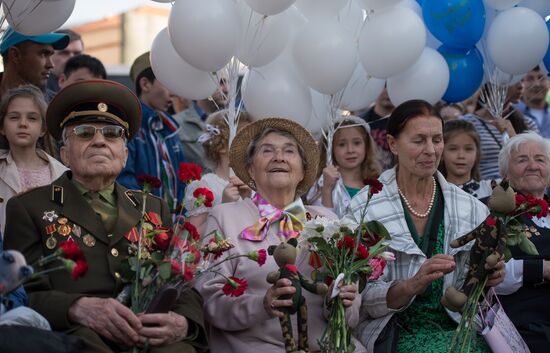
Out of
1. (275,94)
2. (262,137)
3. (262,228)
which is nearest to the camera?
(262,228)

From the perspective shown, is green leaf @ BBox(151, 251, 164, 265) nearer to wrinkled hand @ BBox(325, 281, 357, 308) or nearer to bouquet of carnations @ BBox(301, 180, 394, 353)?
bouquet of carnations @ BBox(301, 180, 394, 353)

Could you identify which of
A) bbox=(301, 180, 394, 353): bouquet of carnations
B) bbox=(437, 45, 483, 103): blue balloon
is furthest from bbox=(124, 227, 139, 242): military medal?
bbox=(437, 45, 483, 103): blue balloon

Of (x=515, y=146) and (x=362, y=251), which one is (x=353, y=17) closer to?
(x=515, y=146)

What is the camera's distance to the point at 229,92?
591 centimetres

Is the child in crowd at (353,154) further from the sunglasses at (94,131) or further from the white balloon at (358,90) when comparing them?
the sunglasses at (94,131)

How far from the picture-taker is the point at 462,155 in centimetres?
652

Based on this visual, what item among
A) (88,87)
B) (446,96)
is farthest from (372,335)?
(446,96)

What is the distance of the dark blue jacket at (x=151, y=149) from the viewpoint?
6.70 m

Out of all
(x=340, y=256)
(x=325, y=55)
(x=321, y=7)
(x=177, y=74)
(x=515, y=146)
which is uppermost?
(x=321, y=7)

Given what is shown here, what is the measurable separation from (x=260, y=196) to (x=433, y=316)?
1.12m

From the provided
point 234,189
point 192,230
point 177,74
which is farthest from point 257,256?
point 177,74

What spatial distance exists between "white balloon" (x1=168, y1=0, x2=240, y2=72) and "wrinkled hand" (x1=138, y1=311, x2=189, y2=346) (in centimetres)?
205

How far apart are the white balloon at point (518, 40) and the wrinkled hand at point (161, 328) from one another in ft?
11.8

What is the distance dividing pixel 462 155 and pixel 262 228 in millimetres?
2320
